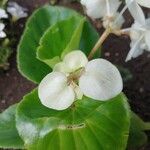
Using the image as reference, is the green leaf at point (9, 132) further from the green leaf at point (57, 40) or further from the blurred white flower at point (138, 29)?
the blurred white flower at point (138, 29)

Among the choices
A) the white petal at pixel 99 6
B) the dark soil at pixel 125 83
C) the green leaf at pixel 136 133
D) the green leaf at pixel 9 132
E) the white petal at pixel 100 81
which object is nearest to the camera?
the white petal at pixel 100 81

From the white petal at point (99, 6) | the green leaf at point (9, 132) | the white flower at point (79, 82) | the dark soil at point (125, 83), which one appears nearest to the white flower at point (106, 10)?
the white petal at point (99, 6)

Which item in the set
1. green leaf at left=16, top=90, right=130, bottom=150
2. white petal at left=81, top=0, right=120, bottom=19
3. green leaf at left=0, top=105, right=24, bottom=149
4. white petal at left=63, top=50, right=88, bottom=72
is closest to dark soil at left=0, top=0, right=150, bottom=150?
green leaf at left=0, top=105, right=24, bottom=149

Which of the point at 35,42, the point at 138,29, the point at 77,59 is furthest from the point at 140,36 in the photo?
the point at 35,42

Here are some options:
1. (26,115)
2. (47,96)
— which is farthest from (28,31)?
(47,96)

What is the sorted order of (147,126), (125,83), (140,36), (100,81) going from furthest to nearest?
(125,83) < (147,126) < (140,36) < (100,81)

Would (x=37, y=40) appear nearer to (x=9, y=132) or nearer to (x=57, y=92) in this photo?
(x=9, y=132)

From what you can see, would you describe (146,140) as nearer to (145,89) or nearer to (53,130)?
(145,89)
